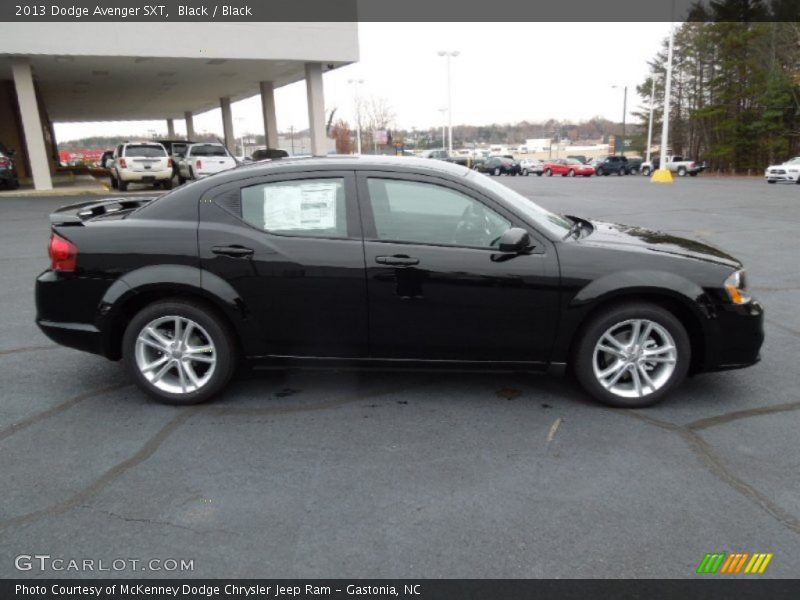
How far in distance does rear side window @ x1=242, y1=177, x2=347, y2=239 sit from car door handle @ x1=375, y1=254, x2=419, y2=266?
1.13ft

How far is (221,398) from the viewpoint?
4.19 metres

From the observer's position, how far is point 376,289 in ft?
12.6

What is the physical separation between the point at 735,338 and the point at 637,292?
2.37ft

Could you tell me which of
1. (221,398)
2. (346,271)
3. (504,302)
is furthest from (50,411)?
(504,302)

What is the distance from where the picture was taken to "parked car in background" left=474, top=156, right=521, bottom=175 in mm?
49562

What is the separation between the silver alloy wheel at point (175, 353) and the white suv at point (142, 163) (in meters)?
19.0

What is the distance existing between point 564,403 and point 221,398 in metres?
2.34

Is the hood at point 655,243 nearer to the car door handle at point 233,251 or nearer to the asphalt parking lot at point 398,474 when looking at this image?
the asphalt parking lot at point 398,474

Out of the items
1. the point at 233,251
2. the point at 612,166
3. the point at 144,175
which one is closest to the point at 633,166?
the point at 612,166

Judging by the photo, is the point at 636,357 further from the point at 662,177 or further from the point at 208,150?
the point at 662,177

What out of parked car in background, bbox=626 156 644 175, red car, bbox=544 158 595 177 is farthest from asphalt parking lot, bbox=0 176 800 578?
parked car in background, bbox=626 156 644 175

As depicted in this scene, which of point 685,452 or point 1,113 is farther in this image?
point 1,113

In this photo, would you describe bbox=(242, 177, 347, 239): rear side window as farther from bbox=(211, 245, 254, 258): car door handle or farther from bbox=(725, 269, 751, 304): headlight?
bbox=(725, 269, 751, 304): headlight

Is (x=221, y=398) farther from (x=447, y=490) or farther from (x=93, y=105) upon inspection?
(x=93, y=105)
